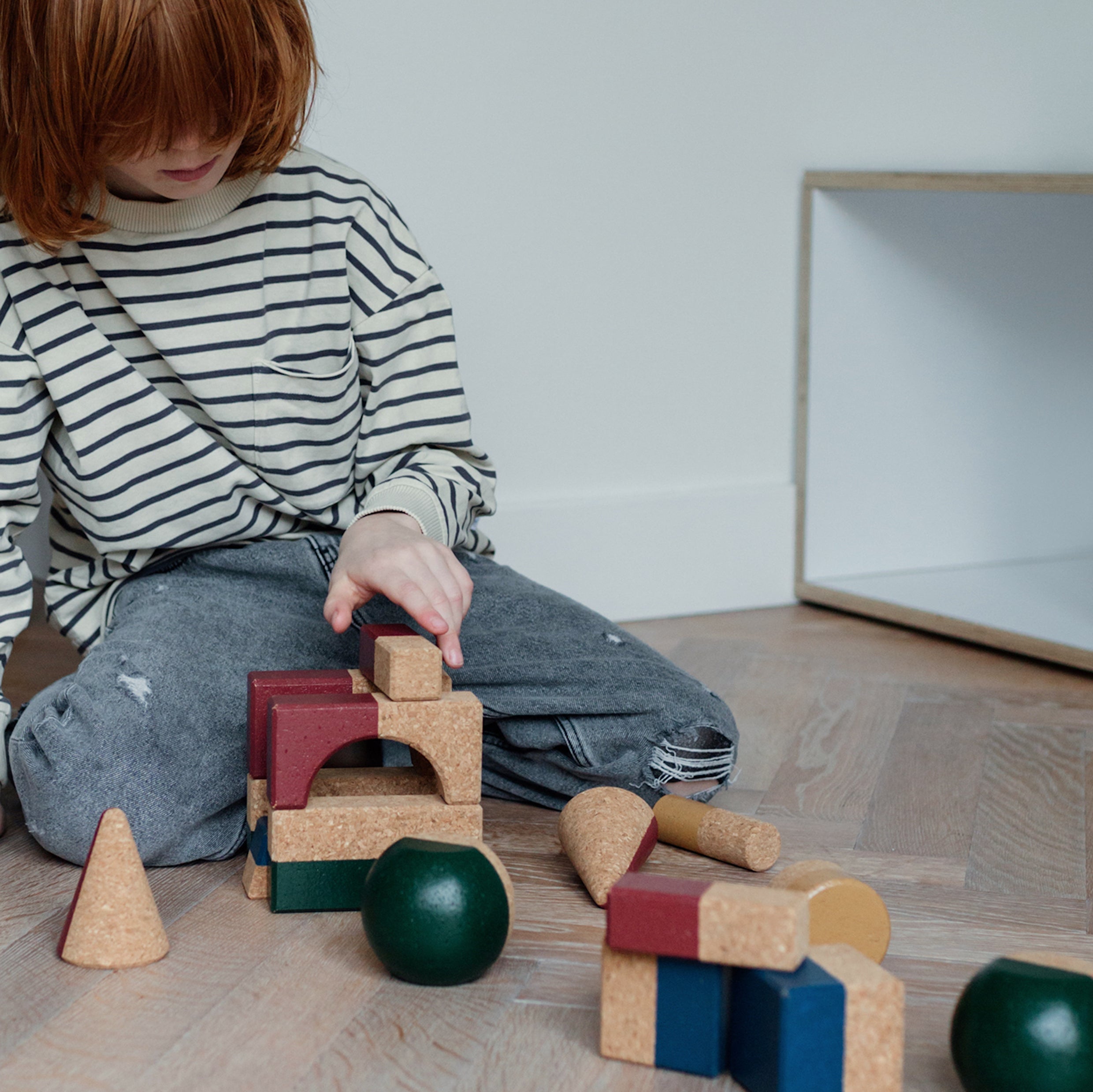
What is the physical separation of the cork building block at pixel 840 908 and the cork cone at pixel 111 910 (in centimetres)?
35

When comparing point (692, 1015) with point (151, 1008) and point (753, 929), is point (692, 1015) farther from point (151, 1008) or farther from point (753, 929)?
point (151, 1008)

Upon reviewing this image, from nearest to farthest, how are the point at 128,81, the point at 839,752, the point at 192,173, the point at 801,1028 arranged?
the point at 801,1028
the point at 128,81
the point at 192,173
the point at 839,752

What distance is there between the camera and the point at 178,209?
1.03m

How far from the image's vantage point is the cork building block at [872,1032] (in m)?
0.60

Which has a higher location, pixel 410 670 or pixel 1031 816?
pixel 410 670

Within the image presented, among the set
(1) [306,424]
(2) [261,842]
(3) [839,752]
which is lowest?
(3) [839,752]

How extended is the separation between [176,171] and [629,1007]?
0.60 meters

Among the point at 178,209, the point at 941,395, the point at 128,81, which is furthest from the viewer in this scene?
the point at 941,395

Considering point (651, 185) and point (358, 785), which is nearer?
point (358, 785)

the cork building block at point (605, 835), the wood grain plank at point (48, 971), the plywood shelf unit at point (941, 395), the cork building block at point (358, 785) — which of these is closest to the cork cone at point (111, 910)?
the wood grain plank at point (48, 971)

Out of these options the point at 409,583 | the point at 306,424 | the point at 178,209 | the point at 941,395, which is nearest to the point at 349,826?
the point at 409,583

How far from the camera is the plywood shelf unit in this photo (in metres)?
1.78

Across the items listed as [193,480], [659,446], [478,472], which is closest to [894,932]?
[478,472]

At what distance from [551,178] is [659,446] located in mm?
359
